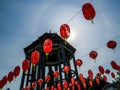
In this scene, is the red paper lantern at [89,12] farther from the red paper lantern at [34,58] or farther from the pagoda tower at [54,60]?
the pagoda tower at [54,60]

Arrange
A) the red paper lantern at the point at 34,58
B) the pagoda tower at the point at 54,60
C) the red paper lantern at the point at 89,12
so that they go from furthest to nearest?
the pagoda tower at the point at 54,60
the red paper lantern at the point at 34,58
the red paper lantern at the point at 89,12

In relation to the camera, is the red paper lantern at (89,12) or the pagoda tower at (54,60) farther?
the pagoda tower at (54,60)

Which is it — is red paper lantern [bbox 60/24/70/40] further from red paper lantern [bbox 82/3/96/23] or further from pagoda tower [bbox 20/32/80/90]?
pagoda tower [bbox 20/32/80/90]

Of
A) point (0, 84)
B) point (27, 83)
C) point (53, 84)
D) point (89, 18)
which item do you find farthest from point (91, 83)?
point (89, 18)

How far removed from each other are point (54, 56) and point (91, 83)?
276 inches

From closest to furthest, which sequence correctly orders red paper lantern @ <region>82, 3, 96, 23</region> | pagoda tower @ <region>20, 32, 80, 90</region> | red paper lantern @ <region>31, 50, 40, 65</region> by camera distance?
1. red paper lantern @ <region>82, 3, 96, 23</region>
2. red paper lantern @ <region>31, 50, 40, 65</region>
3. pagoda tower @ <region>20, 32, 80, 90</region>

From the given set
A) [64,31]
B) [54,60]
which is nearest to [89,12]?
[64,31]

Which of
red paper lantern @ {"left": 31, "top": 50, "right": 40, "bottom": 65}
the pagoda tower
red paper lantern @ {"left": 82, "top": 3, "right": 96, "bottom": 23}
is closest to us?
red paper lantern @ {"left": 82, "top": 3, "right": 96, "bottom": 23}

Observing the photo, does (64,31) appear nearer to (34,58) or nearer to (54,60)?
(34,58)

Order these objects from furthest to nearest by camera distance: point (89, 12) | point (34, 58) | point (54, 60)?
point (54, 60)
point (34, 58)
point (89, 12)

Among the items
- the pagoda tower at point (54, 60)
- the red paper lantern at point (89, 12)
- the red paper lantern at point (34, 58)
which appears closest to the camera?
the red paper lantern at point (89, 12)

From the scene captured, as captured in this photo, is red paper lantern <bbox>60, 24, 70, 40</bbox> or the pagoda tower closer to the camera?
red paper lantern <bbox>60, 24, 70, 40</bbox>

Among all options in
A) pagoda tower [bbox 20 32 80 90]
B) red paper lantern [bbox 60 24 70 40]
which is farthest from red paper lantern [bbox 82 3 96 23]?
pagoda tower [bbox 20 32 80 90]

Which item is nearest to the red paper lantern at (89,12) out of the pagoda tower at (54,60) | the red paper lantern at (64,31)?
the red paper lantern at (64,31)
